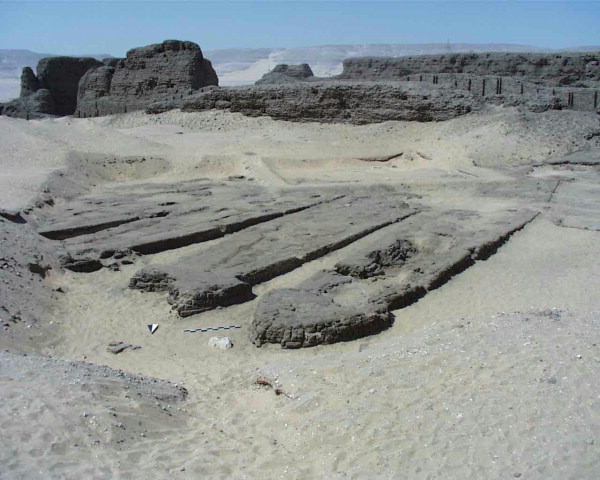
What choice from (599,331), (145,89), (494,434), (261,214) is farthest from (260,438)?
(145,89)

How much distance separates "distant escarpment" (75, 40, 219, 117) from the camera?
22.1 metres

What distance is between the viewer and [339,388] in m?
4.87

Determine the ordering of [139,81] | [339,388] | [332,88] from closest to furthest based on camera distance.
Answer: [339,388] < [332,88] < [139,81]

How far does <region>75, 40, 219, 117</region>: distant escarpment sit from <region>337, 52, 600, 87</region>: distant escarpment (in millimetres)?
7012

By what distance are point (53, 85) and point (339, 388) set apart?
91.8 feet

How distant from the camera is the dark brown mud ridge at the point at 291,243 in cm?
661

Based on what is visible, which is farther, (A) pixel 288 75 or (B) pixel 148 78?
(A) pixel 288 75

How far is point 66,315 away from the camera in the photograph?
23.5 ft

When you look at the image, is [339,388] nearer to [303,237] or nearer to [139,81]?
[303,237]

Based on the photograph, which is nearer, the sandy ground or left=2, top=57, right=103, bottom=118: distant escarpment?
the sandy ground

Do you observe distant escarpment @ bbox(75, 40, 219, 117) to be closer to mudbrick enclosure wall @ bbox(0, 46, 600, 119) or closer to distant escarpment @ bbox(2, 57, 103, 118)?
mudbrick enclosure wall @ bbox(0, 46, 600, 119)

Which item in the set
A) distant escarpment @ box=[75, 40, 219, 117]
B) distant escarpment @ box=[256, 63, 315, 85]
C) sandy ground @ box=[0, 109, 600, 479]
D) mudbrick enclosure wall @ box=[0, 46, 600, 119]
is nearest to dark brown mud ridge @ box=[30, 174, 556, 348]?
sandy ground @ box=[0, 109, 600, 479]

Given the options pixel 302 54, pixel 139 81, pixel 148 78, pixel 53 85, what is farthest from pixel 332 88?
pixel 302 54

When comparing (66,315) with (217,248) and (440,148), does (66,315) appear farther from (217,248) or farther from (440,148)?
(440,148)
